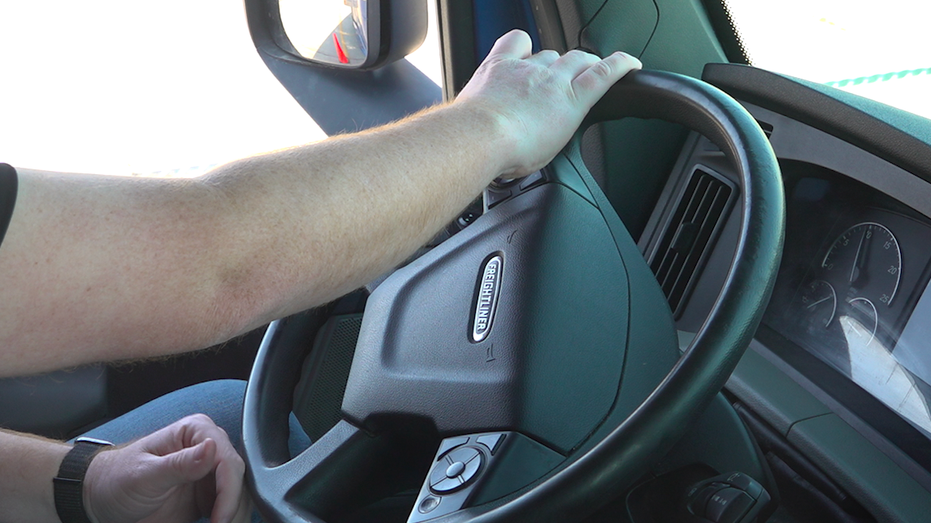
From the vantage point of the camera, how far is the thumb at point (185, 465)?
1045 millimetres

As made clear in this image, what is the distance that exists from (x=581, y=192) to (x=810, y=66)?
0.71 metres

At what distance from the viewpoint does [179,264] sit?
70 centimetres

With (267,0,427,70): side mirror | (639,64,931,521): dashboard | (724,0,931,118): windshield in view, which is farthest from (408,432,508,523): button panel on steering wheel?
(267,0,427,70): side mirror

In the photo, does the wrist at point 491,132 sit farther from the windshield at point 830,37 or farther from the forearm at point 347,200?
the windshield at point 830,37

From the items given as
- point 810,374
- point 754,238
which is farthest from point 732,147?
point 810,374

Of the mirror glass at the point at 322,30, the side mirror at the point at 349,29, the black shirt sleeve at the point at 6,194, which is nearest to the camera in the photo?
the black shirt sleeve at the point at 6,194

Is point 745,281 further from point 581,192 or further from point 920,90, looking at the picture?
point 920,90

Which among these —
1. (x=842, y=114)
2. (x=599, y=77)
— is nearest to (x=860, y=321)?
(x=842, y=114)

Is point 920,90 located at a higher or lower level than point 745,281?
higher

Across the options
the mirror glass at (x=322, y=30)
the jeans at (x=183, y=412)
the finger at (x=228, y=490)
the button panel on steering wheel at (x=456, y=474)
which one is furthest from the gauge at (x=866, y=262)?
the mirror glass at (x=322, y=30)

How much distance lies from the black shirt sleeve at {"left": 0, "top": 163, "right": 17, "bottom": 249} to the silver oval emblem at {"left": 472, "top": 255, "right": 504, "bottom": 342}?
555 millimetres

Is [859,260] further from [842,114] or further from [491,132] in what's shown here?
[491,132]

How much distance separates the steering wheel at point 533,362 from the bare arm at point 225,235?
0.18m

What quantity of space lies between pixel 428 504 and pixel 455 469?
0.05 meters
